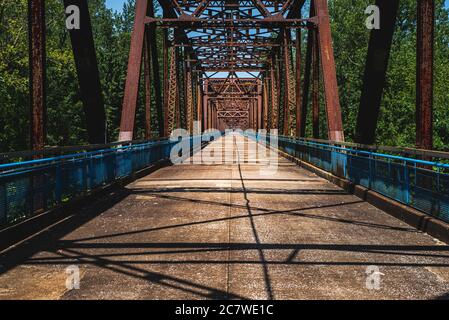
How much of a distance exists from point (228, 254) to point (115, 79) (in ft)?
162

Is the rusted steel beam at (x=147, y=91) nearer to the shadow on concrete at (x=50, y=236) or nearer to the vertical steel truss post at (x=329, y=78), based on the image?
the vertical steel truss post at (x=329, y=78)

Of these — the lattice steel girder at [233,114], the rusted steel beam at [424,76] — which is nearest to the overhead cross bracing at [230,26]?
the rusted steel beam at [424,76]

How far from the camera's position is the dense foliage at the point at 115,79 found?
30.4 metres

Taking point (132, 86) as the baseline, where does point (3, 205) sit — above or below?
below

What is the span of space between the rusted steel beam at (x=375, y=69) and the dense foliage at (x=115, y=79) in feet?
37.4

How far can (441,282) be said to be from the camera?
16.2ft

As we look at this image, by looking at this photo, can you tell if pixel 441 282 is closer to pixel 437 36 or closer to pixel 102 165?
pixel 102 165

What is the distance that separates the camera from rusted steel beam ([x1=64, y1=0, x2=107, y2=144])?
422 inches

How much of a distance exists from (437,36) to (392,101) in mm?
28076

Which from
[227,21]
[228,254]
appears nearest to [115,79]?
[227,21]

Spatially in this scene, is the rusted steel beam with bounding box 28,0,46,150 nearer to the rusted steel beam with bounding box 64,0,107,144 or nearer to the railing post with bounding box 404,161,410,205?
the rusted steel beam with bounding box 64,0,107,144

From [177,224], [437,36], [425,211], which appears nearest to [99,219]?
[177,224]

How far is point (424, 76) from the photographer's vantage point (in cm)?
822

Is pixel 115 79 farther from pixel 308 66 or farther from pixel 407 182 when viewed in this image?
pixel 407 182
